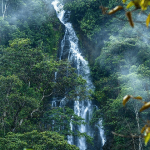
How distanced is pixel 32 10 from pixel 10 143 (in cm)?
1373

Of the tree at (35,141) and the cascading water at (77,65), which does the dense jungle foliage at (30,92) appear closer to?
the tree at (35,141)

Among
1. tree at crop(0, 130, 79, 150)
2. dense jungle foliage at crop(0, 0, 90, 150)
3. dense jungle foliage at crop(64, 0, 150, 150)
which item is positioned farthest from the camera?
dense jungle foliage at crop(64, 0, 150, 150)

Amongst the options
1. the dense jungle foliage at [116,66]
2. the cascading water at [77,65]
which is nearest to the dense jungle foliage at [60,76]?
the dense jungle foliage at [116,66]

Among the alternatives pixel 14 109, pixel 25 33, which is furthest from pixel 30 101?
pixel 25 33

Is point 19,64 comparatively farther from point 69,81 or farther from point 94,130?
point 94,130

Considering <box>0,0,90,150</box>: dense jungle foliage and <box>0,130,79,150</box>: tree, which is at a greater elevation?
<box>0,0,90,150</box>: dense jungle foliage

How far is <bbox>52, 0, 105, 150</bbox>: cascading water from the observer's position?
15498 millimetres

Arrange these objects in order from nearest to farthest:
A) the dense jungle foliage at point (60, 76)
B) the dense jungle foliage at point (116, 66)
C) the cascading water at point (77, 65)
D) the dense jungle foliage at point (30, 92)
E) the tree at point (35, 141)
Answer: the tree at point (35, 141), the dense jungle foliage at point (30, 92), the dense jungle foliage at point (60, 76), the dense jungle foliage at point (116, 66), the cascading water at point (77, 65)

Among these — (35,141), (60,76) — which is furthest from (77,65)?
(35,141)

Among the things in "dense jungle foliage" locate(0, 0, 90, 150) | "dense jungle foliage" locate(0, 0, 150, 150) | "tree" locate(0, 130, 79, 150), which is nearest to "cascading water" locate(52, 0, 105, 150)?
"dense jungle foliage" locate(0, 0, 150, 150)

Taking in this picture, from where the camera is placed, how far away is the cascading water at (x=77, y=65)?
15498 millimetres

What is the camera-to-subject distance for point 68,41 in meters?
21.7

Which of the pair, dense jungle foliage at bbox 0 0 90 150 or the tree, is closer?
the tree

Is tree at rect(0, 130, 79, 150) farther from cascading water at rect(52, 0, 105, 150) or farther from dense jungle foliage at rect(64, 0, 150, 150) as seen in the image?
cascading water at rect(52, 0, 105, 150)
